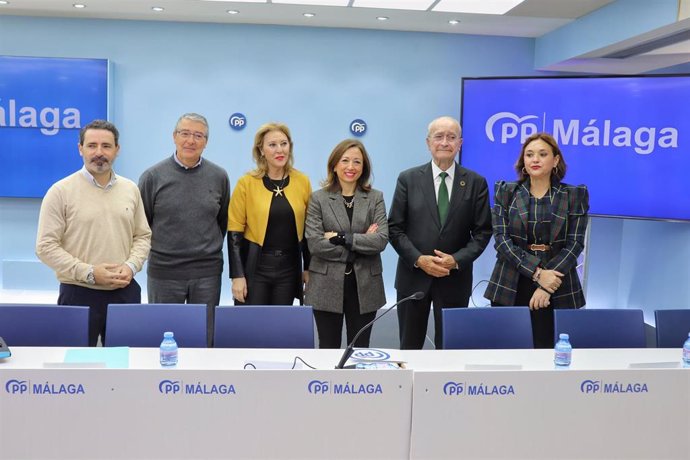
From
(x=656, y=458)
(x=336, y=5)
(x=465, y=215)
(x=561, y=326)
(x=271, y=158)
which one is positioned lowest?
(x=656, y=458)

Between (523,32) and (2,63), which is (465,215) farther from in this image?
(2,63)

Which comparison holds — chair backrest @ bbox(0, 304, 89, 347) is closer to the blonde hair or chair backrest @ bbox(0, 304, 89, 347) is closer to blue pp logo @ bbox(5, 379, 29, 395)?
blue pp logo @ bbox(5, 379, 29, 395)

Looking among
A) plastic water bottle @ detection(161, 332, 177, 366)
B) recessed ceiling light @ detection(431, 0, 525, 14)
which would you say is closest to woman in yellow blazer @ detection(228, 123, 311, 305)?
plastic water bottle @ detection(161, 332, 177, 366)

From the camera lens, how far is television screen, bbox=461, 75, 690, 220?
513 cm

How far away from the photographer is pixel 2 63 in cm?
592

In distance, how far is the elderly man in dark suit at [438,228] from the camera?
12.4 feet

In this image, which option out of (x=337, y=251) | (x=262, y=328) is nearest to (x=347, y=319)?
(x=337, y=251)

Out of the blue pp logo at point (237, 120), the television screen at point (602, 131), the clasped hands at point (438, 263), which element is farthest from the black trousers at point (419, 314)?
the blue pp logo at point (237, 120)

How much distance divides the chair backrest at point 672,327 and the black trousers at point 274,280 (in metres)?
1.92

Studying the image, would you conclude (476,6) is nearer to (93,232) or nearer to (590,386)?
(93,232)

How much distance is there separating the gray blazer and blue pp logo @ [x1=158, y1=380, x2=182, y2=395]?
1687mm

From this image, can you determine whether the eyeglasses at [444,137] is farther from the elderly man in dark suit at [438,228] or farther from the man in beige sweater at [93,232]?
the man in beige sweater at [93,232]

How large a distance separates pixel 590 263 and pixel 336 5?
362 centimetres

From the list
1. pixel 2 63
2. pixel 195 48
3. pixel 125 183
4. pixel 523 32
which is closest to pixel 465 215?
pixel 125 183
